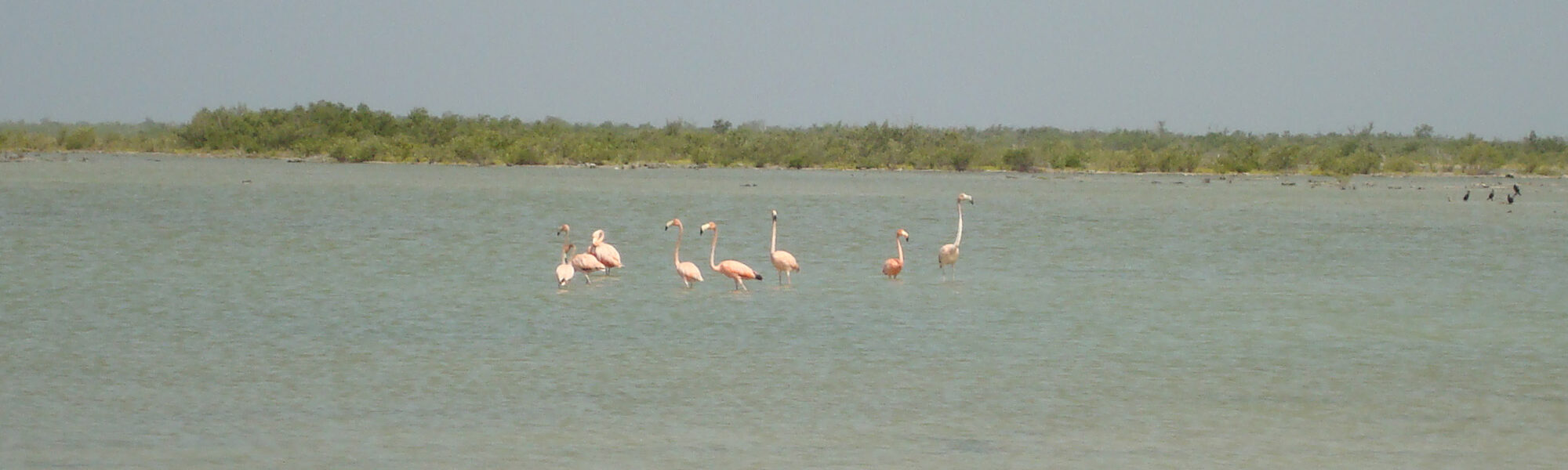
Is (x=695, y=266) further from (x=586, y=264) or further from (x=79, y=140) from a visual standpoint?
(x=79, y=140)

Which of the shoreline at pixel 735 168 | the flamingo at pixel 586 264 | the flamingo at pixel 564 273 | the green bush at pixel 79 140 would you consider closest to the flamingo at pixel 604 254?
the flamingo at pixel 586 264

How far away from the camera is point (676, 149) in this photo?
64.6 metres

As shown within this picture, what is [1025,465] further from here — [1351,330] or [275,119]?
[275,119]

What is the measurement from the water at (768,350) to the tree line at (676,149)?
35.0 m

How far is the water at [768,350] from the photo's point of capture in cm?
788

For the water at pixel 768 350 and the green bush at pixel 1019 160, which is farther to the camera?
the green bush at pixel 1019 160

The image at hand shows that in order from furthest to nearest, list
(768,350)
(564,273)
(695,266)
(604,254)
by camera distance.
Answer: (604,254) → (695,266) → (564,273) → (768,350)

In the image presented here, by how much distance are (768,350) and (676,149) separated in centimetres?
5396

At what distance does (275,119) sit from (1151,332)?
193 ft

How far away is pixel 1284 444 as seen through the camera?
810 cm

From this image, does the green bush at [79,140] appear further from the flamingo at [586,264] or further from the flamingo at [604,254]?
the flamingo at [586,264]

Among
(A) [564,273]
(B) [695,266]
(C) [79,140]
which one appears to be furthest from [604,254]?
(C) [79,140]

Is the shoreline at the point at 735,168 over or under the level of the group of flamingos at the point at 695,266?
under

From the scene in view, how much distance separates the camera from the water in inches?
310
